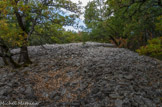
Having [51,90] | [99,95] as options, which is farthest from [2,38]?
[99,95]

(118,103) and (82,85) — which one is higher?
(82,85)

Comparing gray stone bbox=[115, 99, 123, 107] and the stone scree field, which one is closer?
gray stone bbox=[115, 99, 123, 107]

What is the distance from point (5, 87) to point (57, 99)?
8.63 ft

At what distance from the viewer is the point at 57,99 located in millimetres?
5336

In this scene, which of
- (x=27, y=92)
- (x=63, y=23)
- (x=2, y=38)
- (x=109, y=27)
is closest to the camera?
(x=27, y=92)

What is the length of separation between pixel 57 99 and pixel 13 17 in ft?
22.3

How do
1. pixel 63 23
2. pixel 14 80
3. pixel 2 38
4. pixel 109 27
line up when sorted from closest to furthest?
pixel 14 80 → pixel 2 38 → pixel 63 23 → pixel 109 27

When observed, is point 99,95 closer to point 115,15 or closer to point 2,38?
point 115,15

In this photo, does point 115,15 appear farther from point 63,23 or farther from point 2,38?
point 2,38

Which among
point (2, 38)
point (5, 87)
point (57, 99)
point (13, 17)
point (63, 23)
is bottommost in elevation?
point (57, 99)

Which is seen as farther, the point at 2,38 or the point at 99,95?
the point at 2,38

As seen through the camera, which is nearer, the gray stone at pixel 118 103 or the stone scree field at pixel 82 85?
the gray stone at pixel 118 103

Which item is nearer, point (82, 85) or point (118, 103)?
point (118, 103)

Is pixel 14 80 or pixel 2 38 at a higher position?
pixel 2 38
